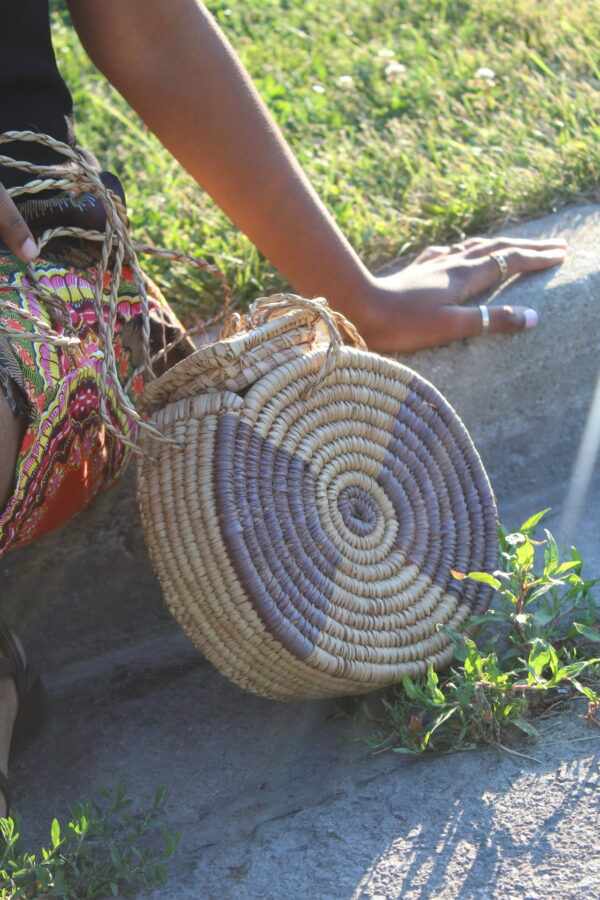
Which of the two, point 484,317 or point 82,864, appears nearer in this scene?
point 82,864

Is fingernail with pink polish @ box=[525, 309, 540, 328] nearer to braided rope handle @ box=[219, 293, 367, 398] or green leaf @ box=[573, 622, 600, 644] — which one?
braided rope handle @ box=[219, 293, 367, 398]

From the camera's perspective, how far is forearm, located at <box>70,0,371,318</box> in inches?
72.6

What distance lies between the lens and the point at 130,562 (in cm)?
220

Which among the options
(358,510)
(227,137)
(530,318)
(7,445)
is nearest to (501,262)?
(530,318)

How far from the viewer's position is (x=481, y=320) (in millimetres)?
2236

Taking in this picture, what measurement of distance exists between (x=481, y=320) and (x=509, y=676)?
87 cm

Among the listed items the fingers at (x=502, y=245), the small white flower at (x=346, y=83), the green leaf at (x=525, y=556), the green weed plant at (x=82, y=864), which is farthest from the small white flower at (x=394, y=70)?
the green weed plant at (x=82, y=864)

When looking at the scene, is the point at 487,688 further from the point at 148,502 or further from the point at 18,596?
the point at 18,596

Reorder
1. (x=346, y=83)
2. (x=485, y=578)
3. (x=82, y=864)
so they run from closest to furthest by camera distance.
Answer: (x=82, y=864) → (x=485, y=578) → (x=346, y=83)

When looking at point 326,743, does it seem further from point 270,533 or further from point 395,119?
point 395,119

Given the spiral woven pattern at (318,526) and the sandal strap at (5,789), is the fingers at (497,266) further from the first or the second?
the sandal strap at (5,789)

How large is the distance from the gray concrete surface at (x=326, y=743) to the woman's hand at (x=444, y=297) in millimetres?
62

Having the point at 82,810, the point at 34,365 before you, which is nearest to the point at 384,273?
the point at 34,365

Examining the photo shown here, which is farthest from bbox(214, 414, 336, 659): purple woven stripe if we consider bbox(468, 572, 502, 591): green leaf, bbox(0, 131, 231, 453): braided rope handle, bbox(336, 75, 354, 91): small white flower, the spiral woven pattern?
bbox(336, 75, 354, 91): small white flower
